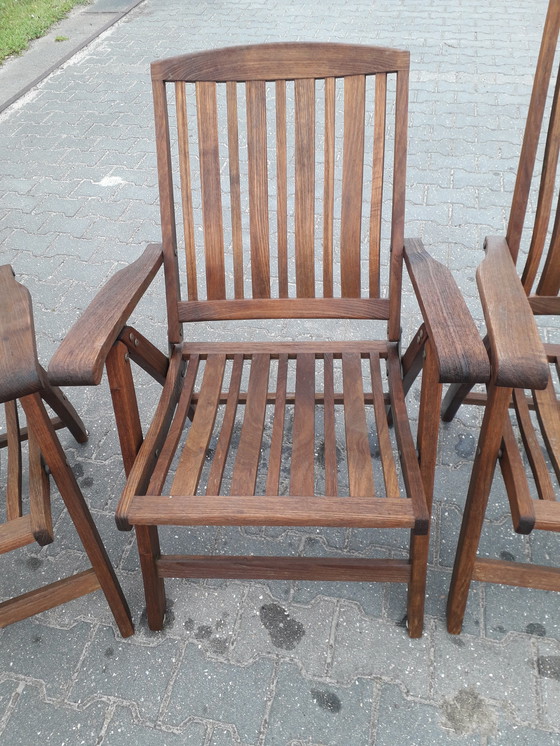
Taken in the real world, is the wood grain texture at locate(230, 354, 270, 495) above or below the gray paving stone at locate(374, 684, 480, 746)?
above

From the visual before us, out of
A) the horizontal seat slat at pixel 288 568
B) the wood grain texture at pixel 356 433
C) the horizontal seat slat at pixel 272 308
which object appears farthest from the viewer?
the horizontal seat slat at pixel 272 308

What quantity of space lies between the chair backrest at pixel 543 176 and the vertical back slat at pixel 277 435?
0.72 metres

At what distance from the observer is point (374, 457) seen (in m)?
2.05

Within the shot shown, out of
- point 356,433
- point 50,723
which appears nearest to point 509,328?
point 356,433

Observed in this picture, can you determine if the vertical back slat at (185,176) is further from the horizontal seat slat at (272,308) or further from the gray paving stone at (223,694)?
the gray paving stone at (223,694)

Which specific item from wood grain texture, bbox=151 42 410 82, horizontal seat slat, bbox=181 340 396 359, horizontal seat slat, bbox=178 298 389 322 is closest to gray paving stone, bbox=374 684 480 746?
horizontal seat slat, bbox=181 340 396 359

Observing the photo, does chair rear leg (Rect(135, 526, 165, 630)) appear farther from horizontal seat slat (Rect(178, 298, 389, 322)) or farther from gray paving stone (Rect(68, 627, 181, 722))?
horizontal seat slat (Rect(178, 298, 389, 322))

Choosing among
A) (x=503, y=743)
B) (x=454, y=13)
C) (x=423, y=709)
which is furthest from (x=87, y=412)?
(x=454, y=13)

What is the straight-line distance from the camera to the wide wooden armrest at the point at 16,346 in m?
1.15

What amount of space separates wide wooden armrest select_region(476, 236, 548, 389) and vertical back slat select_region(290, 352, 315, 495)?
1.56ft

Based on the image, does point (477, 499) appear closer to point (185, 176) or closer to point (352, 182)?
point (352, 182)

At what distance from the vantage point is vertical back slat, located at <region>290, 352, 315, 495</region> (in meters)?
1.39

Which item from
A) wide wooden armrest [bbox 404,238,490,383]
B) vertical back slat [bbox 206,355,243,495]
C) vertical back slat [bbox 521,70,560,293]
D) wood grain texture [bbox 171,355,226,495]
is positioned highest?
vertical back slat [bbox 521,70,560,293]

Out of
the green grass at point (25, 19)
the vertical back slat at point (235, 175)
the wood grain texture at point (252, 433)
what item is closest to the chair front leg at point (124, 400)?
the wood grain texture at point (252, 433)
